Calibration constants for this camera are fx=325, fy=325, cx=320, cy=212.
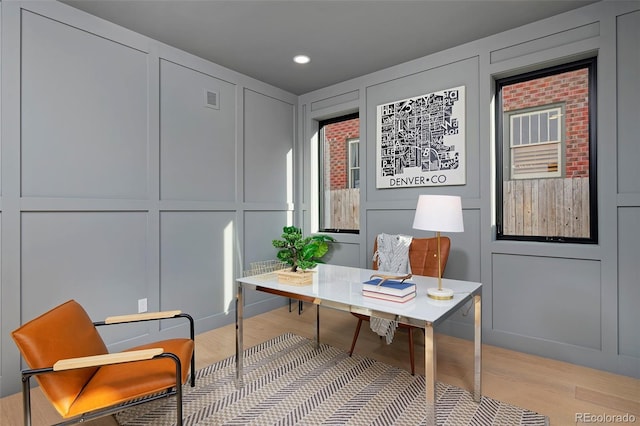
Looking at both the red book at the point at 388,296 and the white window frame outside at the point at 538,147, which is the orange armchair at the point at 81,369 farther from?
the white window frame outside at the point at 538,147

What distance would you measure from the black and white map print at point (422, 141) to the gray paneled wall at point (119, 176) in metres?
1.44

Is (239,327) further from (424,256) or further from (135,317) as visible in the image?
(424,256)

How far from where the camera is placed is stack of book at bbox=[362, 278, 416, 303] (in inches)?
Answer: 64.8

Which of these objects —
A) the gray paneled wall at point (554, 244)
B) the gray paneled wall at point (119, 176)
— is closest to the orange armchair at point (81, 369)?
the gray paneled wall at point (119, 176)

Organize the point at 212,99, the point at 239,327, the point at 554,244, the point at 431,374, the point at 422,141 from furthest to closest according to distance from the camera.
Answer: the point at 212,99 < the point at 422,141 < the point at 554,244 < the point at 239,327 < the point at 431,374

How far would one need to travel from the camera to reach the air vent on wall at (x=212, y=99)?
3.27m

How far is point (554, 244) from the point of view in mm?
2607

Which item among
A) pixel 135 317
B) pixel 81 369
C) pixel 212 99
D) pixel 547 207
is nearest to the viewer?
pixel 81 369

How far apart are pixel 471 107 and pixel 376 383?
2.44 metres

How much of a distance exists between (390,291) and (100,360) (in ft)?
4.47

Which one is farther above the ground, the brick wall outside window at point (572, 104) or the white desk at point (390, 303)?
the brick wall outside window at point (572, 104)

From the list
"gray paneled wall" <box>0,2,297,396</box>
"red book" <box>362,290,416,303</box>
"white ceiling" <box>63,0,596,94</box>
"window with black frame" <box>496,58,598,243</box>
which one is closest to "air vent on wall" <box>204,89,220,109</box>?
"gray paneled wall" <box>0,2,297,396</box>

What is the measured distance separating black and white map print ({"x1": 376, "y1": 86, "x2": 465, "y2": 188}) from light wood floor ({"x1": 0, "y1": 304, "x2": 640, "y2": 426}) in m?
1.50

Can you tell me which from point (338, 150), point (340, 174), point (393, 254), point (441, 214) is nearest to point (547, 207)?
point (393, 254)
